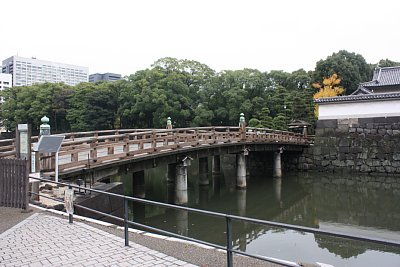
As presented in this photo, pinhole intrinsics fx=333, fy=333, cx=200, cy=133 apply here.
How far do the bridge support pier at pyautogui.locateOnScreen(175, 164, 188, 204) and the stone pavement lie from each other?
9383 millimetres

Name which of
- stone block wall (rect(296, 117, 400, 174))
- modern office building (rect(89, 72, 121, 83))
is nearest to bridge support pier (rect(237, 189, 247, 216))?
stone block wall (rect(296, 117, 400, 174))

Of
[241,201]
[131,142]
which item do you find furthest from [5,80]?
[131,142]

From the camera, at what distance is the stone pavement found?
4531mm

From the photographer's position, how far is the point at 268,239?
417 inches

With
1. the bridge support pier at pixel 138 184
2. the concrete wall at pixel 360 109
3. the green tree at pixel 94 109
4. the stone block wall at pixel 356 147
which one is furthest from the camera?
the green tree at pixel 94 109

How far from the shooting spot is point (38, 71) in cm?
10800

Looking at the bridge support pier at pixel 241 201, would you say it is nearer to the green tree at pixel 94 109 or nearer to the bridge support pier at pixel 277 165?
the bridge support pier at pixel 277 165

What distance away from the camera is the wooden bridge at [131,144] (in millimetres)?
10242

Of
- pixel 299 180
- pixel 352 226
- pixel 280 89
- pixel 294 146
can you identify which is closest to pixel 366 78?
pixel 280 89

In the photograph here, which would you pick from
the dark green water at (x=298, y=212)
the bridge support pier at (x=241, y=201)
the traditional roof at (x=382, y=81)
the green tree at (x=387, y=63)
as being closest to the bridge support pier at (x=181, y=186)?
the dark green water at (x=298, y=212)

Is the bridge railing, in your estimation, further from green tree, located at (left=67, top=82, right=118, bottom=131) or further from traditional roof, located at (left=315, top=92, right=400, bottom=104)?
green tree, located at (left=67, top=82, right=118, bottom=131)

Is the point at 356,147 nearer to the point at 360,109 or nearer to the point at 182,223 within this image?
the point at 360,109

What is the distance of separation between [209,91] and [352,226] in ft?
95.7

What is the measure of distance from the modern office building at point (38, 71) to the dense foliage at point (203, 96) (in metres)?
66.1
